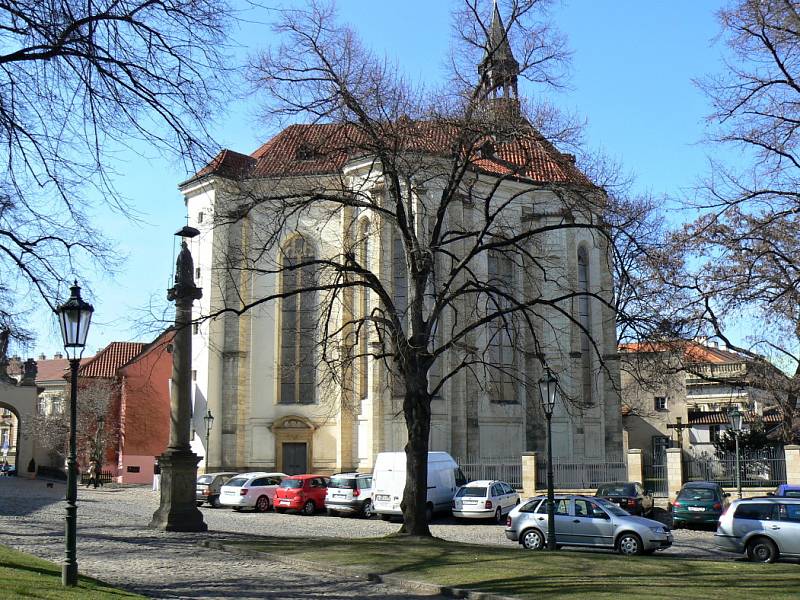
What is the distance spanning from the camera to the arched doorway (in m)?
41.7

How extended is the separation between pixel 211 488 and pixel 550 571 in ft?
77.0

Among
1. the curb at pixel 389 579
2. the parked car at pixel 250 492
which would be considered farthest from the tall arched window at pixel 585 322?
the curb at pixel 389 579

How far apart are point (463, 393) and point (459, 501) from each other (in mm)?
11467

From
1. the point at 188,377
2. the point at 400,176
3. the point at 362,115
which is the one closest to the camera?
the point at 362,115

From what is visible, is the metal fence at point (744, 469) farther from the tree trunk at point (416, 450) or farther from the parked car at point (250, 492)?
the tree trunk at point (416, 450)

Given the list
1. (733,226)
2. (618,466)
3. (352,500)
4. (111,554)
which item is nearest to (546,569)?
(111,554)

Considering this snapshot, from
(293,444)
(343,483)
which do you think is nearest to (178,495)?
(343,483)

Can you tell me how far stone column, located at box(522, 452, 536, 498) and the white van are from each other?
4318 millimetres

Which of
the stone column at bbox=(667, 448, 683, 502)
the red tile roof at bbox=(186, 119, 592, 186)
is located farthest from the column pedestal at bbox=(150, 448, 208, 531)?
the stone column at bbox=(667, 448, 683, 502)

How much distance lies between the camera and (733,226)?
2447 centimetres

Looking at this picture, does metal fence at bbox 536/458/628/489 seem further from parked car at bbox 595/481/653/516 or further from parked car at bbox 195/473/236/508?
parked car at bbox 195/473/236/508

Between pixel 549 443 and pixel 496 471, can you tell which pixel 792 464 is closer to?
pixel 496 471

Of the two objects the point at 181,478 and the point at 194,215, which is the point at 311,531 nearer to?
the point at 181,478

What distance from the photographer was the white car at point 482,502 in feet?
94.6
